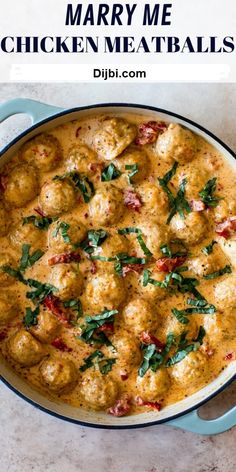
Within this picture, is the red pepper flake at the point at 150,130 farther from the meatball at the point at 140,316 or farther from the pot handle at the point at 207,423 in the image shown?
the pot handle at the point at 207,423

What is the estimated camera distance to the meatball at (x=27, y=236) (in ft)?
11.1

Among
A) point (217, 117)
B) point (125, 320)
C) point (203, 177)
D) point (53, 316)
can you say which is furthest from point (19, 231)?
point (217, 117)

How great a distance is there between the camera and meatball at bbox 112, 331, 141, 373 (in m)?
3.42

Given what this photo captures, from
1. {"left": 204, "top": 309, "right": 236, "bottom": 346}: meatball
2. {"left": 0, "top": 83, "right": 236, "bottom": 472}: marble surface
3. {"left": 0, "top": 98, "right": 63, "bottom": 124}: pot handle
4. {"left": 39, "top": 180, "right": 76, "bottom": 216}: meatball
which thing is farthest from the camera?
{"left": 0, "top": 83, "right": 236, "bottom": 472}: marble surface

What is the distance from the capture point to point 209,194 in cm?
343

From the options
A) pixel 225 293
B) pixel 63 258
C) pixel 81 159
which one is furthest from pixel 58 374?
pixel 81 159

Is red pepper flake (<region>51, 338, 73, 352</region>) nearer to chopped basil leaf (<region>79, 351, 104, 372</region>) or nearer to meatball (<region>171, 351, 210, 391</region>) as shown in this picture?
chopped basil leaf (<region>79, 351, 104, 372</region>)

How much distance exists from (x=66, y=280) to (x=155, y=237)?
46cm

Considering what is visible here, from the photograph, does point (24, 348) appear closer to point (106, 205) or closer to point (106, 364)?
point (106, 364)

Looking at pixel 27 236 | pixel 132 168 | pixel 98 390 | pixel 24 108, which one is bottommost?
pixel 98 390

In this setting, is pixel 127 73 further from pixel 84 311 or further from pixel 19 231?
pixel 84 311

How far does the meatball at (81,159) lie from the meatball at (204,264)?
0.65m

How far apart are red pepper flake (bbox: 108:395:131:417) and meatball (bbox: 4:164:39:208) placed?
1.05m

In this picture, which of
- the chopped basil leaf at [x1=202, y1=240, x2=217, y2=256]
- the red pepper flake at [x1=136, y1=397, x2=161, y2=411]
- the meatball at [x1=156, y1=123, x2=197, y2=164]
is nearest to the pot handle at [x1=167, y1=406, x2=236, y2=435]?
the red pepper flake at [x1=136, y1=397, x2=161, y2=411]
